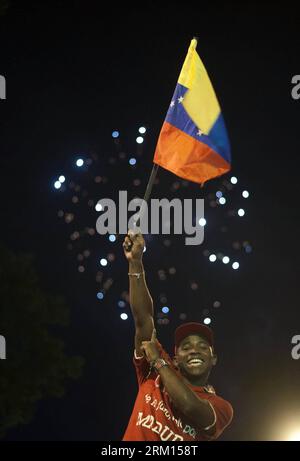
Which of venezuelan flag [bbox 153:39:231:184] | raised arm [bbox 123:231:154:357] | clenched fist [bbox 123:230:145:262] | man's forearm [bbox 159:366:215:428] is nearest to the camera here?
man's forearm [bbox 159:366:215:428]

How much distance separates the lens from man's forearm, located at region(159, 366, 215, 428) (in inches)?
223

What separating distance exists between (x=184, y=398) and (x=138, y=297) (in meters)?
0.86

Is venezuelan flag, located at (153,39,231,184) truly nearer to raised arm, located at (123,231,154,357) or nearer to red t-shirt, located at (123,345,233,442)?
raised arm, located at (123,231,154,357)

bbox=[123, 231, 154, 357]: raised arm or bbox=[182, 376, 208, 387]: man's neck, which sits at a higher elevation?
bbox=[123, 231, 154, 357]: raised arm

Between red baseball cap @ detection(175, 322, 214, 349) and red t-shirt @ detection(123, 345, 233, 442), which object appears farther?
red baseball cap @ detection(175, 322, 214, 349)

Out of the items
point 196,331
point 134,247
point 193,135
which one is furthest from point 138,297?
point 193,135

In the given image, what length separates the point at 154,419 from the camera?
18.9ft

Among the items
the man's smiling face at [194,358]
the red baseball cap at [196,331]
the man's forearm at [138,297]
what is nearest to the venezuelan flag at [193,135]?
the man's forearm at [138,297]

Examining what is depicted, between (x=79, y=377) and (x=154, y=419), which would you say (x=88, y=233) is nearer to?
(x=79, y=377)

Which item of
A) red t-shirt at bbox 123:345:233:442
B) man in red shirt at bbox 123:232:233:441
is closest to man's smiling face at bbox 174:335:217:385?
man in red shirt at bbox 123:232:233:441

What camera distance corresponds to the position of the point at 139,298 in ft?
20.2

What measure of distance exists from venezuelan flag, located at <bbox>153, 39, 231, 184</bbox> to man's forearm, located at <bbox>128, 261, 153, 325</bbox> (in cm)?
132

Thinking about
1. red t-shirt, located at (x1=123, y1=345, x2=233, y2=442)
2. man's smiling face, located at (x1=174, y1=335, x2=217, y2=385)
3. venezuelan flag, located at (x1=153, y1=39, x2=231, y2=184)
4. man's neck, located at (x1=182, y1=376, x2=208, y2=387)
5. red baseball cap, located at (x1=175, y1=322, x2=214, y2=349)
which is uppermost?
venezuelan flag, located at (x1=153, y1=39, x2=231, y2=184)

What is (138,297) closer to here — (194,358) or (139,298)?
(139,298)
